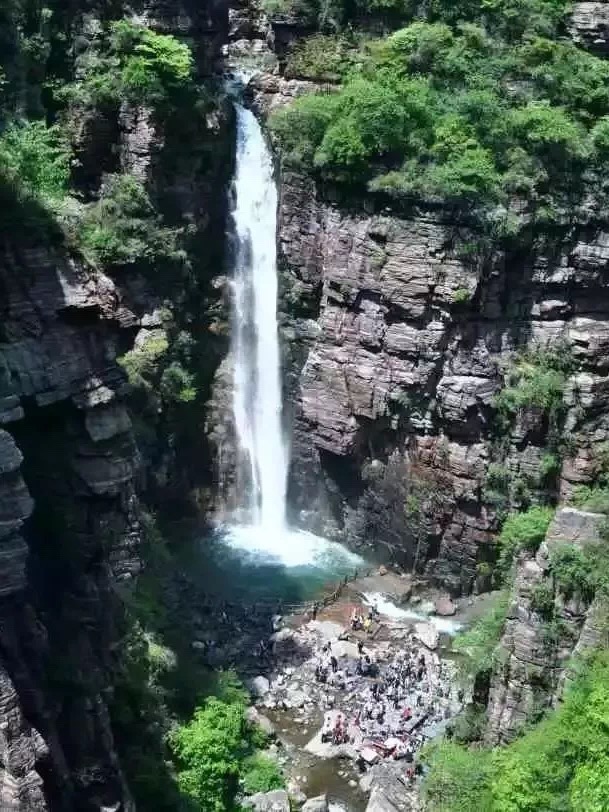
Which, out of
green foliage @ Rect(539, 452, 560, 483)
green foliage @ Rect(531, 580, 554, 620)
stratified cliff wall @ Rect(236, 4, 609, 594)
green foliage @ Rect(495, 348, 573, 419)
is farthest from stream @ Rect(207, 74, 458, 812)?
green foliage @ Rect(495, 348, 573, 419)

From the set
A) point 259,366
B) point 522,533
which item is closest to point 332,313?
point 259,366

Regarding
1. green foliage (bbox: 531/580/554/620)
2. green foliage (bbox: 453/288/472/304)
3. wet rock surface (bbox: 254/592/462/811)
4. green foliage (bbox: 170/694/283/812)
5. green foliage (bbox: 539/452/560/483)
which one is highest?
green foliage (bbox: 453/288/472/304)

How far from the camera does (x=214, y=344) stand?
3538 cm

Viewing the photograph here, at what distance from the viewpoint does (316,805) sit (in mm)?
22500

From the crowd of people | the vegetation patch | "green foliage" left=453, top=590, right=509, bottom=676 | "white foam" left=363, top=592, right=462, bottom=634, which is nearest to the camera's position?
"green foliage" left=453, top=590, right=509, bottom=676

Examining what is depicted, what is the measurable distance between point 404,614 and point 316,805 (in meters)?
9.36

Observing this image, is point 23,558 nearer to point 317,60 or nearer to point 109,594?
point 109,594

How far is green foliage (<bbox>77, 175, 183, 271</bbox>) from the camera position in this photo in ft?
101

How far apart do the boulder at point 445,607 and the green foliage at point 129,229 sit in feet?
47.1

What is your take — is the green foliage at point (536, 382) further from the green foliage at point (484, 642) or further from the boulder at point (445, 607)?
the green foliage at point (484, 642)

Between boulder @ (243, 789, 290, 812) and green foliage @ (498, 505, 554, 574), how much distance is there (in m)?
8.25

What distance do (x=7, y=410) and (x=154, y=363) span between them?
50.6 ft

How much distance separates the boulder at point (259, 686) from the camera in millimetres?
26609

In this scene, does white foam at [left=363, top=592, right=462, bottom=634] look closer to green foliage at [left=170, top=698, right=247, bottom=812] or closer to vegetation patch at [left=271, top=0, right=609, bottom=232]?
green foliage at [left=170, top=698, right=247, bottom=812]
